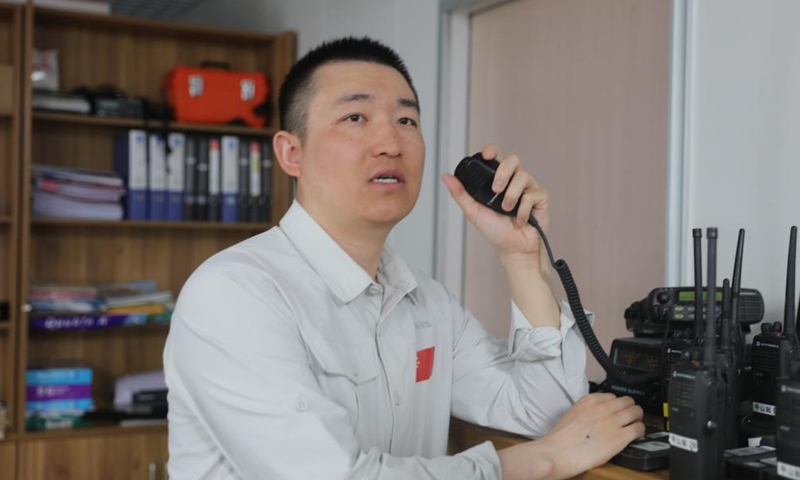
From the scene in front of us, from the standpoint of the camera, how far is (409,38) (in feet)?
11.2

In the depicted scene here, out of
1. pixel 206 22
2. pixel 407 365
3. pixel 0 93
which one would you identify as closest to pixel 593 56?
pixel 407 365

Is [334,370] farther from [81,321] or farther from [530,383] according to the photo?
[81,321]

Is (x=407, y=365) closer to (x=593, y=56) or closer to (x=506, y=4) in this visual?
(x=593, y=56)

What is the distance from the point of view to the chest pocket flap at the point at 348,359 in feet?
4.86

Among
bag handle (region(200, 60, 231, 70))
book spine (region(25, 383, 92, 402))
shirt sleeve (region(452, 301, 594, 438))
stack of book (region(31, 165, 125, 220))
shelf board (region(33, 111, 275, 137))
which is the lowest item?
book spine (region(25, 383, 92, 402))

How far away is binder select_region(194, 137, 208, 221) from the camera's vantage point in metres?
3.96

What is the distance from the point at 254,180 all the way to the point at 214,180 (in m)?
0.18

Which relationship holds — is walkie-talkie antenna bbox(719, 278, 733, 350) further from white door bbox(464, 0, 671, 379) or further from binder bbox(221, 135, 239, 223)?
binder bbox(221, 135, 239, 223)

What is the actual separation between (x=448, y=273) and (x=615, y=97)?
96 centimetres

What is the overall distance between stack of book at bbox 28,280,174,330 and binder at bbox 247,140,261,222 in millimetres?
504

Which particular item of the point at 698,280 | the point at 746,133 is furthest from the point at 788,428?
the point at 746,133

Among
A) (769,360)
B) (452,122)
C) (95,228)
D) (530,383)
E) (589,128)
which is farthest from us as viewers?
(95,228)

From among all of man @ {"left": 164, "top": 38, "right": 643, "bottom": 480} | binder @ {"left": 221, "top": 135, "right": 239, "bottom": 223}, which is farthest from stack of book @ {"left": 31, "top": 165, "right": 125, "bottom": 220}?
man @ {"left": 164, "top": 38, "right": 643, "bottom": 480}

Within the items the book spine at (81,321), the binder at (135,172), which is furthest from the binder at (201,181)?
the book spine at (81,321)
